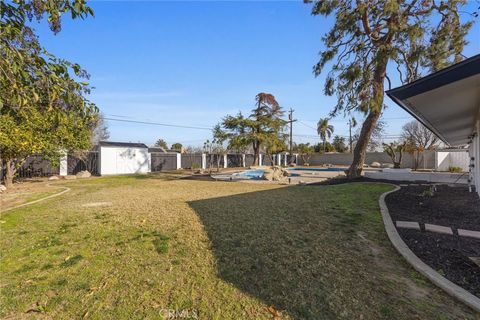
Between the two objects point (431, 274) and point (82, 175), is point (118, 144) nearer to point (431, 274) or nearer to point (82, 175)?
point (82, 175)

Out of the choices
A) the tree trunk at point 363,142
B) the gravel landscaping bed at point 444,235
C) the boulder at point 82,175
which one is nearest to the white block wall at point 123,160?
the boulder at point 82,175

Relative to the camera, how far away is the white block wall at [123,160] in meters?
18.5

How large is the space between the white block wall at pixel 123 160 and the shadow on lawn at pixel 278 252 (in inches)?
592

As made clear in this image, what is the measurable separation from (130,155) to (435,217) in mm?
19358

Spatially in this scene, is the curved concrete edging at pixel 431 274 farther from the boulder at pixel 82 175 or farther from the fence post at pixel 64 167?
the fence post at pixel 64 167

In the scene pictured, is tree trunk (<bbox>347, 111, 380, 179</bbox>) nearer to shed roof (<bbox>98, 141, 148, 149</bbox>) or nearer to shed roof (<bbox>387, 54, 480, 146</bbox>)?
shed roof (<bbox>387, 54, 480, 146</bbox>)

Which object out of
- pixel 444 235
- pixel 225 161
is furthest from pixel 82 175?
pixel 444 235

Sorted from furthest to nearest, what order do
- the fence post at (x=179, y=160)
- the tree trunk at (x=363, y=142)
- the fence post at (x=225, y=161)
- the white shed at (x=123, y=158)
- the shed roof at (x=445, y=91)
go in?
1. the fence post at (x=225, y=161)
2. the fence post at (x=179, y=160)
3. the white shed at (x=123, y=158)
4. the tree trunk at (x=363, y=142)
5. the shed roof at (x=445, y=91)

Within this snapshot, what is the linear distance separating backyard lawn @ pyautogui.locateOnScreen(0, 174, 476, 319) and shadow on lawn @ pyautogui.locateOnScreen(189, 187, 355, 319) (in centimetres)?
1

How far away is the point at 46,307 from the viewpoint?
2256mm

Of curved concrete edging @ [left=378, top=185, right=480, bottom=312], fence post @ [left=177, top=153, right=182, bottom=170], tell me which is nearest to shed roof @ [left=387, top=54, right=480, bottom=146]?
curved concrete edging @ [left=378, top=185, right=480, bottom=312]

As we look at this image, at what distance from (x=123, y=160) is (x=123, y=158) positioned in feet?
0.49

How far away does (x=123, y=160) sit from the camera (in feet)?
64.4

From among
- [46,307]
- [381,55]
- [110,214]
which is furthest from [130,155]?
[46,307]
